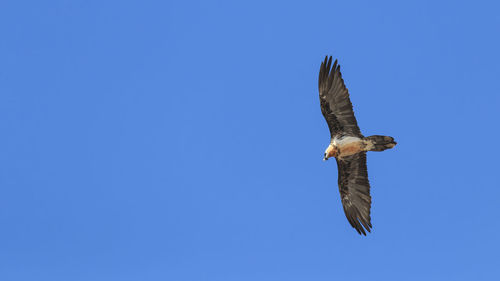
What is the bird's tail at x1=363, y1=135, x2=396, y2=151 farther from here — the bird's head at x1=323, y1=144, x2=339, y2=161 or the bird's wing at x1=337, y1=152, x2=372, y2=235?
the bird's head at x1=323, y1=144, x2=339, y2=161

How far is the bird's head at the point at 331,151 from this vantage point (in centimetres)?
2395

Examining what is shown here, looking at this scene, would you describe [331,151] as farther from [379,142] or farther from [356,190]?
[356,190]

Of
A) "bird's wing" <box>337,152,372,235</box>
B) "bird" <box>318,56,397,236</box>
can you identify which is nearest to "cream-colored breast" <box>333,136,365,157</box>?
"bird" <box>318,56,397,236</box>

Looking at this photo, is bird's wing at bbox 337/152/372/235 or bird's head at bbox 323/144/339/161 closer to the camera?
bird's head at bbox 323/144/339/161

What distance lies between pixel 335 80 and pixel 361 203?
216 inches

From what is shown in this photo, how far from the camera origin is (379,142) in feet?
75.2

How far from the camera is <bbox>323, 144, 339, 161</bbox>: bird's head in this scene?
943 inches

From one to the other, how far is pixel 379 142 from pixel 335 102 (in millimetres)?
2402

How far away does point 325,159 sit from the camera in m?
24.2

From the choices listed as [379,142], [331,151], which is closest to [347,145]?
[331,151]

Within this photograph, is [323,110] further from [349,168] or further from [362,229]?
[362,229]

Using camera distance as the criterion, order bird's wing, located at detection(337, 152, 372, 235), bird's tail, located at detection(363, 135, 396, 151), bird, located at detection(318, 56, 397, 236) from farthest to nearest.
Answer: bird's wing, located at detection(337, 152, 372, 235), bird, located at detection(318, 56, 397, 236), bird's tail, located at detection(363, 135, 396, 151)

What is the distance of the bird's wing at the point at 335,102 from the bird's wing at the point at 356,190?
1365 millimetres

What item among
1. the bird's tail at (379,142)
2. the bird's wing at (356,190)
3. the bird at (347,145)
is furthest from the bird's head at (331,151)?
the bird's tail at (379,142)
